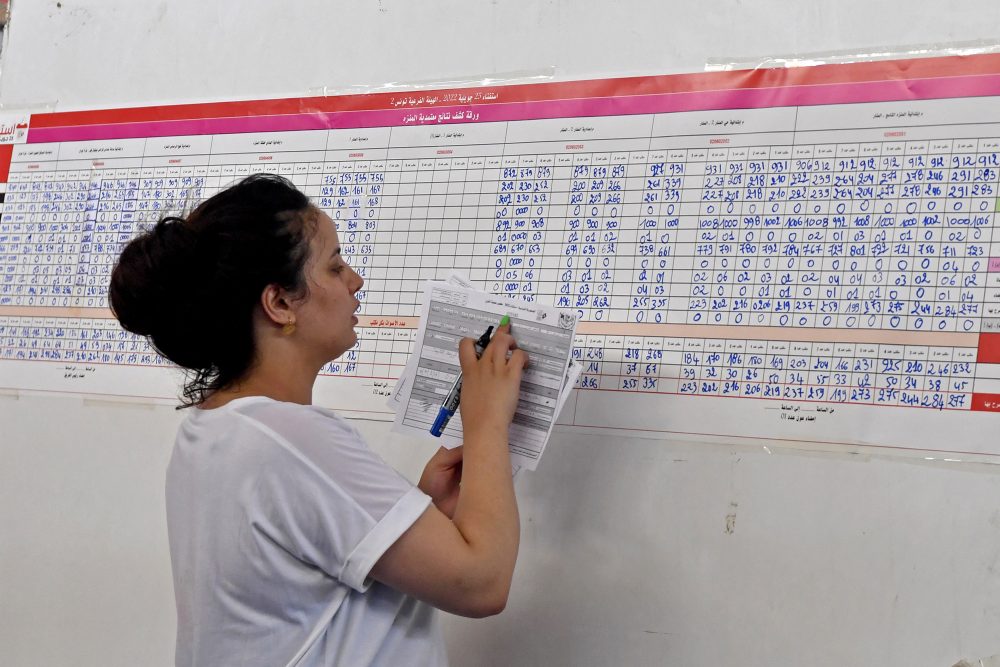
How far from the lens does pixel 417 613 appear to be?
0.95m

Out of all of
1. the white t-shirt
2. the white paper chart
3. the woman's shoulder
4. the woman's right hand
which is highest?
the white paper chart

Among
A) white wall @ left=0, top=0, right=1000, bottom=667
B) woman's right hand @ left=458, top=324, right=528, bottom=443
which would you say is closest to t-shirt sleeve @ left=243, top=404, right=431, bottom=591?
woman's right hand @ left=458, top=324, right=528, bottom=443

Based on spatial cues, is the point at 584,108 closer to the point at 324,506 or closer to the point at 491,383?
the point at 491,383

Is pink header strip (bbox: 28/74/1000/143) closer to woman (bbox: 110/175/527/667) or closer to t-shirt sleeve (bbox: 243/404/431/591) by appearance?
woman (bbox: 110/175/527/667)

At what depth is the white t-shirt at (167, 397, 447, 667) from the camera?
834 mm

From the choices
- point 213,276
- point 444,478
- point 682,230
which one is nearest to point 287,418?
point 213,276

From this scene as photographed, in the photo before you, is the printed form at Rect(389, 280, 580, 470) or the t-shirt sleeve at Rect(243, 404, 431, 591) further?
Result: the printed form at Rect(389, 280, 580, 470)

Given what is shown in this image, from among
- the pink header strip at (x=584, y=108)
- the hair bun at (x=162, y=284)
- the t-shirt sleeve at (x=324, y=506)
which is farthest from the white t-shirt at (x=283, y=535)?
the pink header strip at (x=584, y=108)

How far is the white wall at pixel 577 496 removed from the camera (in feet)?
3.33

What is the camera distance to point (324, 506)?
831 mm

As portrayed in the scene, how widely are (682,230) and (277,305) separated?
49 cm

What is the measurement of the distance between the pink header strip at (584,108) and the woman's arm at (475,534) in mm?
406

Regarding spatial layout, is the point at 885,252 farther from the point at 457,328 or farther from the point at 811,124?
the point at 457,328

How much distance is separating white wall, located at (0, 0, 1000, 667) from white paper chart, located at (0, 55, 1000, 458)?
0.04 meters
